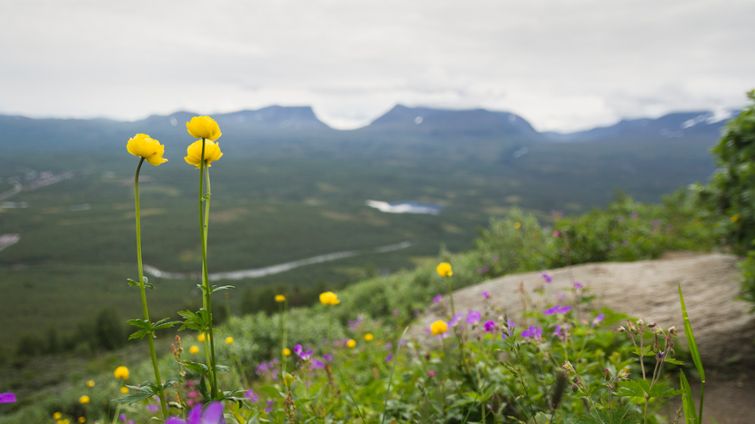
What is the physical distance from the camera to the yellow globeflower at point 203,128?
1.74m

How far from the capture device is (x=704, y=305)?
436 cm

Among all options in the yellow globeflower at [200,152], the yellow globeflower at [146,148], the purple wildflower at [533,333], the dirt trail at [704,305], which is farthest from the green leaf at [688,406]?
the yellow globeflower at [146,148]

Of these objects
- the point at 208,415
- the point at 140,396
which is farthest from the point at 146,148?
the point at 208,415

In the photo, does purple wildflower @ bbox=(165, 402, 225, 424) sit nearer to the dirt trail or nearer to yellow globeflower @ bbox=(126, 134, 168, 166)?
yellow globeflower @ bbox=(126, 134, 168, 166)

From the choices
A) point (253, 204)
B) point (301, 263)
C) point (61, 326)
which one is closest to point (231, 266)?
point (301, 263)

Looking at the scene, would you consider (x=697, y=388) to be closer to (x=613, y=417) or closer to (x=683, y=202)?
(x=613, y=417)

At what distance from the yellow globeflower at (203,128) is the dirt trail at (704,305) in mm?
2510

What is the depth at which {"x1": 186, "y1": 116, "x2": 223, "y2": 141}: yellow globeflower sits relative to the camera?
5.70 ft

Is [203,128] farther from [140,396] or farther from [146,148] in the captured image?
[140,396]

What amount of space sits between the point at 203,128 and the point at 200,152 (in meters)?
0.16

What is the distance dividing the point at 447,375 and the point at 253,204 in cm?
19938

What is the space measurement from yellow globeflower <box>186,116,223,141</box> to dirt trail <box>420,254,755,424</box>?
251 cm

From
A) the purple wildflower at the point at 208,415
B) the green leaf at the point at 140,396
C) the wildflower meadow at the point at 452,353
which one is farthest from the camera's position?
the wildflower meadow at the point at 452,353

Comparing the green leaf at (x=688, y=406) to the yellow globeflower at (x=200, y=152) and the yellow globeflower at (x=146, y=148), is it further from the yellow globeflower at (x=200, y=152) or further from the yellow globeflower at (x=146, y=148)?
the yellow globeflower at (x=146, y=148)
